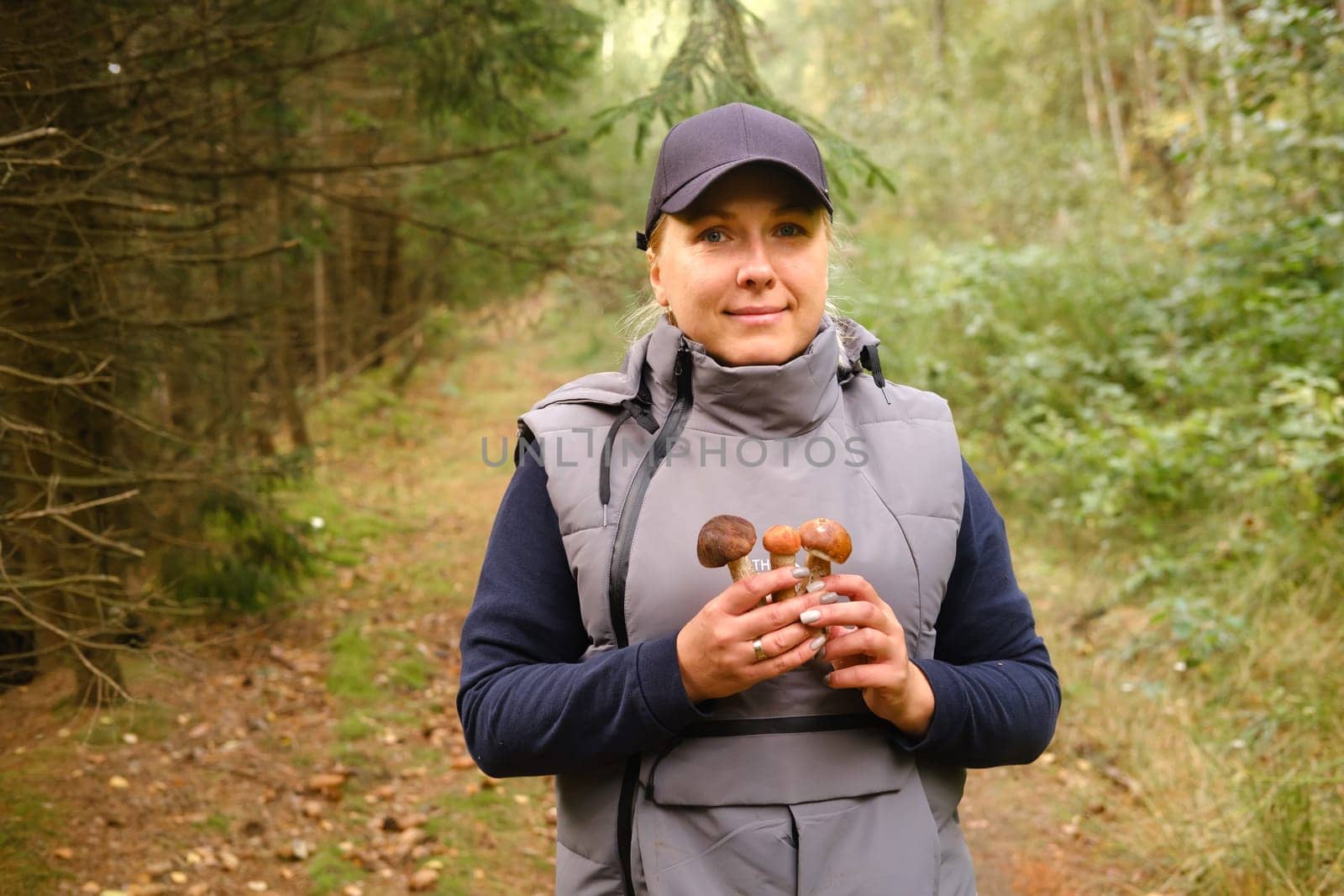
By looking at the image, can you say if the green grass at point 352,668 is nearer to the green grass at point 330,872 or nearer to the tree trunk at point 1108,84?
the green grass at point 330,872

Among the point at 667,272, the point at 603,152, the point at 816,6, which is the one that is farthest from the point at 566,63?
the point at 816,6

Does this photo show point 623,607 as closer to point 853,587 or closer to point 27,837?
point 853,587

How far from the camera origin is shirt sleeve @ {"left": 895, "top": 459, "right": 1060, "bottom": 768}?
163 cm

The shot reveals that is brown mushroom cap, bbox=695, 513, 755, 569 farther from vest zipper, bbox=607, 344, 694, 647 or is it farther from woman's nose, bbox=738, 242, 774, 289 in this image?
woman's nose, bbox=738, 242, 774, 289

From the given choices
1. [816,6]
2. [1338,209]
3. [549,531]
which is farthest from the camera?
[816,6]

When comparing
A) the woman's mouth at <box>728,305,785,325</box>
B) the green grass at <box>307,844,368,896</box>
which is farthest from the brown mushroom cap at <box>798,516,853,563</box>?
the green grass at <box>307,844,368,896</box>

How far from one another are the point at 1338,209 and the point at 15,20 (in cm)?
794

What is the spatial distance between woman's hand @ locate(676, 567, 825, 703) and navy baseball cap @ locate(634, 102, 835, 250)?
2.20ft

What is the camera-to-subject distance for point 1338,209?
6.85m

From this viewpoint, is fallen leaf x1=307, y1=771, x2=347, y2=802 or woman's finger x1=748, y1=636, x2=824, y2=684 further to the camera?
fallen leaf x1=307, y1=771, x2=347, y2=802

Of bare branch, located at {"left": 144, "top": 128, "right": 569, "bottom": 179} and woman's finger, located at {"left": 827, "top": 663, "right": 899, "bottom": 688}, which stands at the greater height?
bare branch, located at {"left": 144, "top": 128, "right": 569, "bottom": 179}

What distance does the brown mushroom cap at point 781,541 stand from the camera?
147 centimetres

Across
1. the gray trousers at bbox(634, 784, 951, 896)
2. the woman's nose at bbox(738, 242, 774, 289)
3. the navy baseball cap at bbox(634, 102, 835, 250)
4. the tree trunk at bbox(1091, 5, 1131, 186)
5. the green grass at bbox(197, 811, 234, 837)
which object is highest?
the tree trunk at bbox(1091, 5, 1131, 186)

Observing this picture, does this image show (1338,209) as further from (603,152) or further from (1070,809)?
(603,152)
